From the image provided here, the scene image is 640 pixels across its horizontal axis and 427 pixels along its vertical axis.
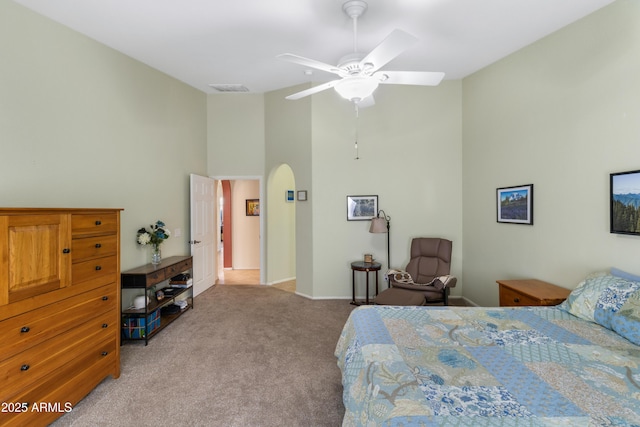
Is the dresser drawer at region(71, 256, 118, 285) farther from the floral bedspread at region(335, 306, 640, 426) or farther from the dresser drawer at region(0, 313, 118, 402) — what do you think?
the floral bedspread at region(335, 306, 640, 426)

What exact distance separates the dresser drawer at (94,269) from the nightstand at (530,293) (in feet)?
12.1

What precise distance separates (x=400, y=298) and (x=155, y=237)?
3.15 meters

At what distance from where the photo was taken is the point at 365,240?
485 centimetres

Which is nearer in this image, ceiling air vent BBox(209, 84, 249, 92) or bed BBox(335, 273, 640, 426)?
bed BBox(335, 273, 640, 426)

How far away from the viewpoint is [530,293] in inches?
110

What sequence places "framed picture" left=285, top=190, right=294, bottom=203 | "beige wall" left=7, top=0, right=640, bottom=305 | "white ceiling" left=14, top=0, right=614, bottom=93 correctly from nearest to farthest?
"beige wall" left=7, top=0, right=640, bottom=305
"white ceiling" left=14, top=0, right=614, bottom=93
"framed picture" left=285, top=190, right=294, bottom=203

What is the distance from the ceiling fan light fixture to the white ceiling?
0.91 m

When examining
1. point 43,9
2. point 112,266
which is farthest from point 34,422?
point 43,9

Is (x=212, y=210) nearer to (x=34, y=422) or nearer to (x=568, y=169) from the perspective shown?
(x=34, y=422)

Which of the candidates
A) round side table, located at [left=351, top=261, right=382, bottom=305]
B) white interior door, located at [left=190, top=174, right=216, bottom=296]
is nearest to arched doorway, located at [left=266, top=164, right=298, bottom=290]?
white interior door, located at [left=190, top=174, right=216, bottom=296]

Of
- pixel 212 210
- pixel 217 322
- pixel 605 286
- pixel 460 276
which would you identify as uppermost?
pixel 212 210

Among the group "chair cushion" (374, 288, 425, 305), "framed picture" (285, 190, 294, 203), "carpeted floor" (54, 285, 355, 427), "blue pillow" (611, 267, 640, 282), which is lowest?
"carpeted floor" (54, 285, 355, 427)

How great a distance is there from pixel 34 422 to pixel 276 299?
123 inches

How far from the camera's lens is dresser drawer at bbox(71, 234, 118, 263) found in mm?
2211
